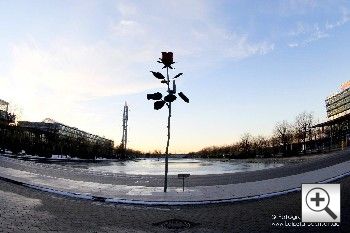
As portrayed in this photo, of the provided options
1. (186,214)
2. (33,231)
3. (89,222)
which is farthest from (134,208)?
(33,231)

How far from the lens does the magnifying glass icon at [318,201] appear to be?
35.8 ft

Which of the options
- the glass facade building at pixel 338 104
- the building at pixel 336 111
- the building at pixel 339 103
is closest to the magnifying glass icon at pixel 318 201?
the building at pixel 336 111

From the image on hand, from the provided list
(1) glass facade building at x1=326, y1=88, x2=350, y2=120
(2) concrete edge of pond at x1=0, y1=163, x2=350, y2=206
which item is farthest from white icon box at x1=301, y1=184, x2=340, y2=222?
(1) glass facade building at x1=326, y1=88, x2=350, y2=120

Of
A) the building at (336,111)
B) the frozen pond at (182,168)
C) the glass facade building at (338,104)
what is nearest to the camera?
the frozen pond at (182,168)

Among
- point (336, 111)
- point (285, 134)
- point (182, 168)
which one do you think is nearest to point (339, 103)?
point (336, 111)

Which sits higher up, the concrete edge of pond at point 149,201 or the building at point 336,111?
the building at point 336,111

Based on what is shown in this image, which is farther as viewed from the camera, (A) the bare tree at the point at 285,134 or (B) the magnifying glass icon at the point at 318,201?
(A) the bare tree at the point at 285,134

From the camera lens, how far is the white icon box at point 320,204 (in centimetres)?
1066

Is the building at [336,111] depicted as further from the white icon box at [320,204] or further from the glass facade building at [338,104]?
the white icon box at [320,204]

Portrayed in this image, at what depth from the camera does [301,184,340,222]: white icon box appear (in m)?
10.7

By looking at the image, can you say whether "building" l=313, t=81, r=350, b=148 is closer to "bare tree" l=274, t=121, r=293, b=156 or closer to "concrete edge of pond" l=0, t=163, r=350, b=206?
"bare tree" l=274, t=121, r=293, b=156

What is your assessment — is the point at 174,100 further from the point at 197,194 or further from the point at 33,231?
the point at 33,231

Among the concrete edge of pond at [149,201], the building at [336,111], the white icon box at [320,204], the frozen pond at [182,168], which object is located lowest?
the frozen pond at [182,168]

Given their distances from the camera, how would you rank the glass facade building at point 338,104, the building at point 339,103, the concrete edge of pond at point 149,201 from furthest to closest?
the glass facade building at point 338,104 → the building at point 339,103 → the concrete edge of pond at point 149,201
